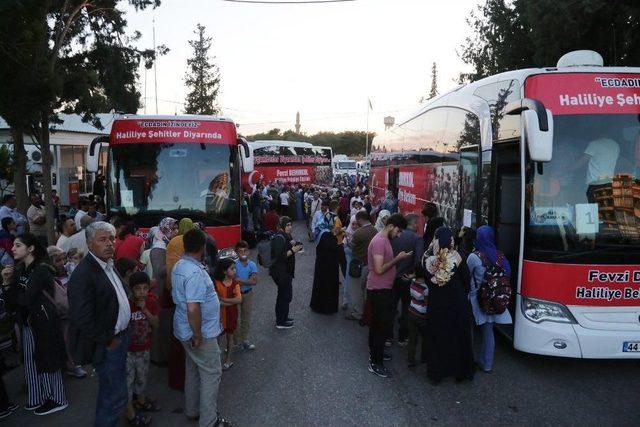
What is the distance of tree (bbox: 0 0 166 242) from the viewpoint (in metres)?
9.21

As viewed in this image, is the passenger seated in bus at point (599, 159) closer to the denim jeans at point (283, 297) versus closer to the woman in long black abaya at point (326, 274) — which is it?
the woman in long black abaya at point (326, 274)

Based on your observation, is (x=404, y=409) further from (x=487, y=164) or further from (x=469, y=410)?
(x=487, y=164)

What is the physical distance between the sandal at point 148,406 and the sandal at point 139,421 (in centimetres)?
18

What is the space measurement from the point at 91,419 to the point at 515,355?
5082mm

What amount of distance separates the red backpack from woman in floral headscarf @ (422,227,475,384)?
229 mm

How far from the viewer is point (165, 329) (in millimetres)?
6113

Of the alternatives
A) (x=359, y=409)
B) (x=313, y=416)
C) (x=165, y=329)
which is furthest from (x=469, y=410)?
(x=165, y=329)

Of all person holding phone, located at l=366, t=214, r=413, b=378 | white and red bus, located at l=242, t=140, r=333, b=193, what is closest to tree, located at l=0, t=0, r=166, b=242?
person holding phone, located at l=366, t=214, r=413, b=378

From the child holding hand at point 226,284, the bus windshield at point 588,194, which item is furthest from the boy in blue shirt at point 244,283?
the bus windshield at point 588,194

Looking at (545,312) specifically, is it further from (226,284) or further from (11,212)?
(11,212)

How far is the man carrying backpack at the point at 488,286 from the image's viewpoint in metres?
5.70

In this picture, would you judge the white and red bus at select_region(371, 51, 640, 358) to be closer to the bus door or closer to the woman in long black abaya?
the bus door

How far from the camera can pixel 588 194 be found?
560cm

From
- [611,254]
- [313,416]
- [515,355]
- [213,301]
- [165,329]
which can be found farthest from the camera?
[515,355]
